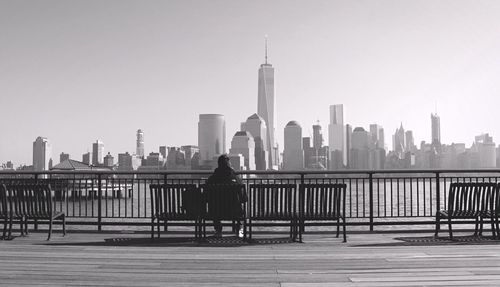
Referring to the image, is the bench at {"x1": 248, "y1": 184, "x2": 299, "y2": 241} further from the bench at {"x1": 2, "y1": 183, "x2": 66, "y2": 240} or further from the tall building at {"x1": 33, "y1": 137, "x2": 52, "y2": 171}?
the tall building at {"x1": 33, "y1": 137, "x2": 52, "y2": 171}

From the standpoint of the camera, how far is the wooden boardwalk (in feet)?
16.1

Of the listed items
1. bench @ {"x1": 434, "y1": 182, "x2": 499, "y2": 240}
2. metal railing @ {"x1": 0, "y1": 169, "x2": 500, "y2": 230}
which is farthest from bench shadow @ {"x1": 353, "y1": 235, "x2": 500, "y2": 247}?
metal railing @ {"x1": 0, "y1": 169, "x2": 500, "y2": 230}

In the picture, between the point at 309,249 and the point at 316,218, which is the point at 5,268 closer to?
the point at 309,249

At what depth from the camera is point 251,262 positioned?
228 inches

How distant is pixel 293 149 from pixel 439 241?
326ft

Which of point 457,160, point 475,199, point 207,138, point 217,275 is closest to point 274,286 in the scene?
point 217,275

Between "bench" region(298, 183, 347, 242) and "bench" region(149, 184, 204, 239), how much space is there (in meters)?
1.42

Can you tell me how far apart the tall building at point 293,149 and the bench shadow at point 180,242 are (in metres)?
83.0

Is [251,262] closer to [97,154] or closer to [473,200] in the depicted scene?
[473,200]

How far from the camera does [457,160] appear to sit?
70.9m

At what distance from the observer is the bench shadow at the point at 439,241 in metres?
7.24

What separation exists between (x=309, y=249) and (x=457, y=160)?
2725 inches

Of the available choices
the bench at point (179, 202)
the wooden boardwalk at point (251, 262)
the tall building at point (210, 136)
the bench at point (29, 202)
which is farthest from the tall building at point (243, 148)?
the wooden boardwalk at point (251, 262)

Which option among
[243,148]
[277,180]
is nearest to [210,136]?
[243,148]
